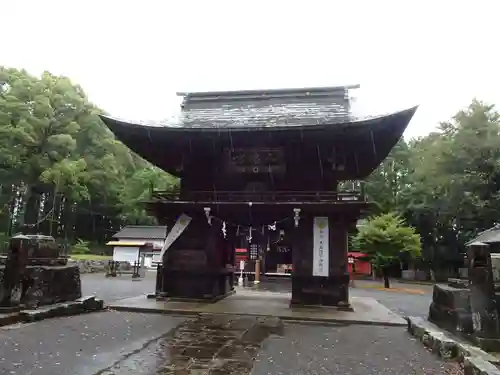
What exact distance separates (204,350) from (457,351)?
172 inches

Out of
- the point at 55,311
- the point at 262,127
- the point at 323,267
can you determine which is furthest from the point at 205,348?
the point at 262,127

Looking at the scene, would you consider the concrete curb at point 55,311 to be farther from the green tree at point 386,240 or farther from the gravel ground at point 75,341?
the green tree at point 386,240

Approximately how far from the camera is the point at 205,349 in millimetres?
6930

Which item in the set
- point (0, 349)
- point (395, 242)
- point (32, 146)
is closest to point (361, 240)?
point (395, 242)

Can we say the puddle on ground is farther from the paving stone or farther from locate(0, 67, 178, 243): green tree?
locate(0, 67, 178, 243): green tree

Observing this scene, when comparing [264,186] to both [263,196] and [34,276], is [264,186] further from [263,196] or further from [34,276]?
[34,276]

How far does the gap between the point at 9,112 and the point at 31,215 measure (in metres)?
9.69

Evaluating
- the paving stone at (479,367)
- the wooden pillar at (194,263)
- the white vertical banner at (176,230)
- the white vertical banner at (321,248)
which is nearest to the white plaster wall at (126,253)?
the wooden pillar at (194,263)

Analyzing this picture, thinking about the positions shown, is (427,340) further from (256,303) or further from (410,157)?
(410,157)

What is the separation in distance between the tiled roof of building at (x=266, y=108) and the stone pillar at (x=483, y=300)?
595 cm

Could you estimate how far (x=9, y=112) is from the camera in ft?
102

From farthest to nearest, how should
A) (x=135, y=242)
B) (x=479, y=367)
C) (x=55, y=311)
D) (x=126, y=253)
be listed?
(x=135, y=242) < (x=126, y=253) < (x=55, y=311) < (x=479, y=367)

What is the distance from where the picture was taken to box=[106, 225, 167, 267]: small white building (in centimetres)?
3475

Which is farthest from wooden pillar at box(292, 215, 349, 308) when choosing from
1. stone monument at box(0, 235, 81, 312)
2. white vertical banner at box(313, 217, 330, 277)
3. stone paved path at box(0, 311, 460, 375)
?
stone monument at box(0, 235, 81, 312)
